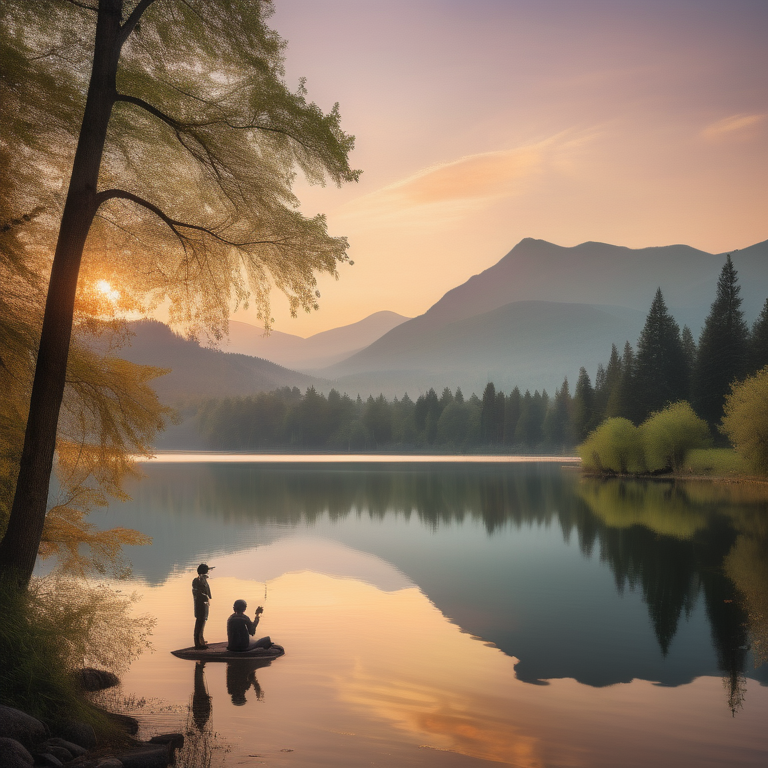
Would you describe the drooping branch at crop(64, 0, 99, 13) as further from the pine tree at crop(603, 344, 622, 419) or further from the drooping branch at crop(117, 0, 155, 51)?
the pine tree at crop(603, 344, 622, 419)

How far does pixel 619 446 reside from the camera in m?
78.0

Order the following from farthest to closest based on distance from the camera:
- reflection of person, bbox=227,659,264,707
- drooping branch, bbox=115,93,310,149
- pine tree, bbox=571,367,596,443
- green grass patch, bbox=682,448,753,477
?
pine tree, bbox=571,367,596,443 < green grass patch, bbox=682,448,753,477 < reflection of person, bbox=227,659,264,707 < drooping branch, bbox=115,93,310,149

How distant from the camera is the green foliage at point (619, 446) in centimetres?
7794

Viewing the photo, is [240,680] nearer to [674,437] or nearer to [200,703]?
[200,703]

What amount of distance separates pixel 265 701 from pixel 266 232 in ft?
23.2

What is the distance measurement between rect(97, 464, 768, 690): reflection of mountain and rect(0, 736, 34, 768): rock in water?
28.9 ft

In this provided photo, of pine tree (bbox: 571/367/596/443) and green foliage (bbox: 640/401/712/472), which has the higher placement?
pine tree (bbox: 571/367/596/443)

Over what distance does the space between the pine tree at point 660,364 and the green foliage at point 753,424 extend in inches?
1356

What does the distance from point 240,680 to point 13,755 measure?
6000mm

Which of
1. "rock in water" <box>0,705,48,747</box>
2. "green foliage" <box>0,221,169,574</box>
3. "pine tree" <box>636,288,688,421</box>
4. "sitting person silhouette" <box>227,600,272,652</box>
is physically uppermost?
"pine tree" <box>636,288,688,421</box>

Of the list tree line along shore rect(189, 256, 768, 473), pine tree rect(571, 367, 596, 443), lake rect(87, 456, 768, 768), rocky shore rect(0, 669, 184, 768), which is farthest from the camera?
pine tree rect(571, 367, 596, 443)

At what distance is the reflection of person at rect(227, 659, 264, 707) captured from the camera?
11492 millimetres

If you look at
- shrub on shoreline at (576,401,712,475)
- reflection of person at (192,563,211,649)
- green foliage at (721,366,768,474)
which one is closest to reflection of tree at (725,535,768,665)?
reflection of person at (192,563,211,649)

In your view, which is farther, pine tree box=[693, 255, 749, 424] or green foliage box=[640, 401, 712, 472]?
pine tree box=[693, 255, 749, 424]
